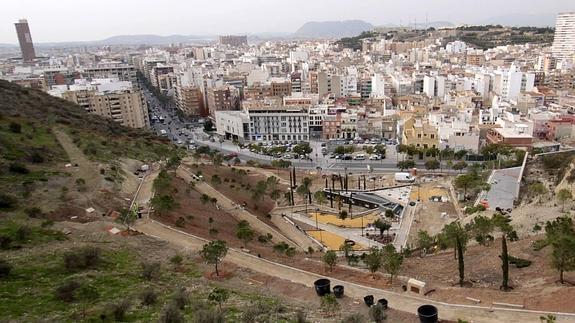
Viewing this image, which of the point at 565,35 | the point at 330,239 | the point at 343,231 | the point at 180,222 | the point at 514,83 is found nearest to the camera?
the point at 180,222

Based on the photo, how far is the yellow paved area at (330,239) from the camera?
122ft

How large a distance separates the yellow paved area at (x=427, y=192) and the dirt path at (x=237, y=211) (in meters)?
19.0

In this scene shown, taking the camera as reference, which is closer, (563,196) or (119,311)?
(119,311)

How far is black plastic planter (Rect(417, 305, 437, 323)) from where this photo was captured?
17.7m

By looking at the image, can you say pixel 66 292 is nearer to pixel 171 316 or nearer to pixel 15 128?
pixel 171 316

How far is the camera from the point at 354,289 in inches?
872

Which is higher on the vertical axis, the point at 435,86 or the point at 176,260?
the point at 176,260

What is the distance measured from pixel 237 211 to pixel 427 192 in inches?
925

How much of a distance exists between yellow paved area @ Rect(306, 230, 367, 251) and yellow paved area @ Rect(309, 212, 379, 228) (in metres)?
2.53

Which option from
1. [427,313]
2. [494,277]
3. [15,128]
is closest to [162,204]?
[427,313]

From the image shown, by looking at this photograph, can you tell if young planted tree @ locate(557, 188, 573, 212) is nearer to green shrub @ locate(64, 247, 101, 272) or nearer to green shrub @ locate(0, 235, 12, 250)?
green shrub @ locate(64, 247, 101, 272)

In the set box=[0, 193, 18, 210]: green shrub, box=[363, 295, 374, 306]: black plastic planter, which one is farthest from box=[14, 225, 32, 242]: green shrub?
box=[363, 295, 374, 306]: black plastic planter

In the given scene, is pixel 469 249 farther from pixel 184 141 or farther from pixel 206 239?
pixel 184 141

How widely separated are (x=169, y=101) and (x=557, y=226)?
4508 inches
